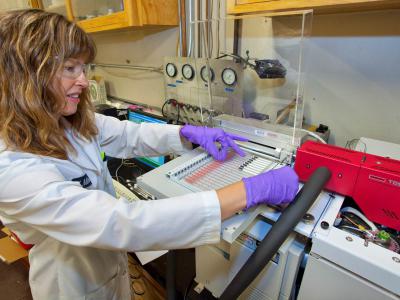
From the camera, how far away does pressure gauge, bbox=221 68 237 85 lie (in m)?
1.17

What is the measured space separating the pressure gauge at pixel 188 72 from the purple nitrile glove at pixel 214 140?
45cm

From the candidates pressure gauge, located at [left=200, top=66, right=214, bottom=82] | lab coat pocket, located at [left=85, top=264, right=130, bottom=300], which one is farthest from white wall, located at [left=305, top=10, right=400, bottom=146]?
lab coat pocket, located at [left=85, top=264, right=130, bottom=300]

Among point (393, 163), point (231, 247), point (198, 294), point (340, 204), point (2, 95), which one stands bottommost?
point (198, 294)

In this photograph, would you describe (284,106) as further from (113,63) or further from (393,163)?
(113,63)

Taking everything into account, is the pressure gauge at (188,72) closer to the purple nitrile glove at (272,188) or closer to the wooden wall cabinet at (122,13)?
the wooden wall cabinet at (122,13)

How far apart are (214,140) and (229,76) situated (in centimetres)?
41

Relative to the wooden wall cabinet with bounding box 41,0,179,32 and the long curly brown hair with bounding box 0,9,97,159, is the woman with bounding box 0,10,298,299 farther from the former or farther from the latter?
the wooden wall cabinet with bounding box 41,0,179,32

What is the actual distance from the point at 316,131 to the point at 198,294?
923 mm

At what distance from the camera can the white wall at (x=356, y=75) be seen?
93 centimetres

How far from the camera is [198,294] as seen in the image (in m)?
1.18

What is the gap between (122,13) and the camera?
130 centimetres

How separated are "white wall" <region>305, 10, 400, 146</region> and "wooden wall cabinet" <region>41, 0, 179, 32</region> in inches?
30.9

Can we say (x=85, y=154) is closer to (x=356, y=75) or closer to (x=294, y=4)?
(x=294, y=4)

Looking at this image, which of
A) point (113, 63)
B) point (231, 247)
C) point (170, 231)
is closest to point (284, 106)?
point (231, 247)
